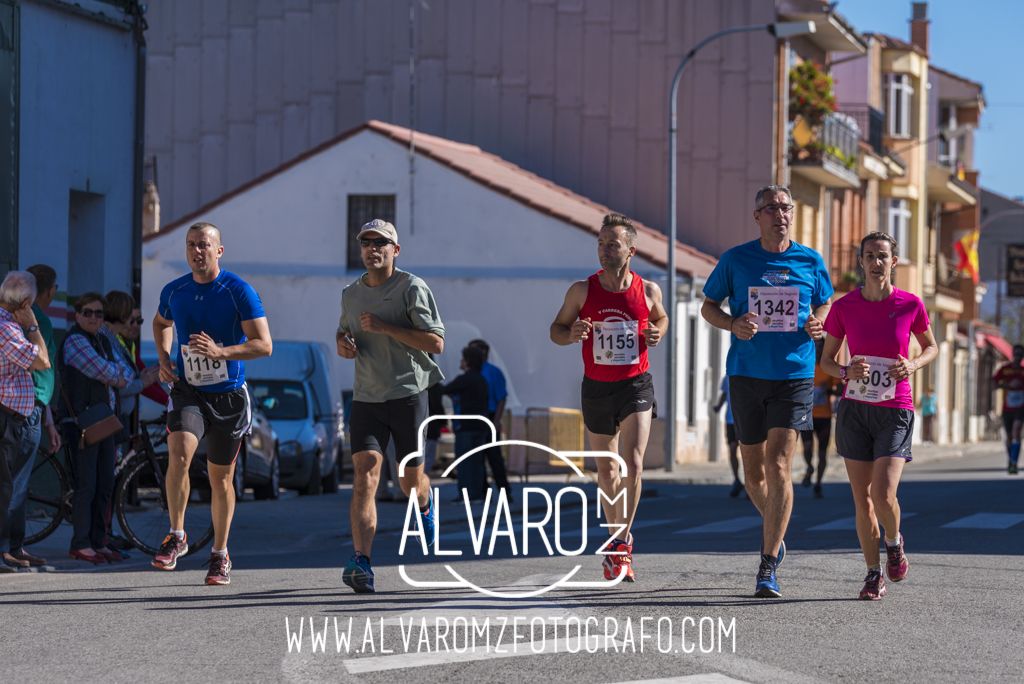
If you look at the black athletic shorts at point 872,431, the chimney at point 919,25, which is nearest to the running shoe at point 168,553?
the black athletic shorts at point 872,431

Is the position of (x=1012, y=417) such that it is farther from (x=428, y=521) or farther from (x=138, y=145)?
(x=428, y=521)

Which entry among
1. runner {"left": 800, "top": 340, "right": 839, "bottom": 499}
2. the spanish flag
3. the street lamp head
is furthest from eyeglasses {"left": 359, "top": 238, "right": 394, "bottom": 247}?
the spanish flag

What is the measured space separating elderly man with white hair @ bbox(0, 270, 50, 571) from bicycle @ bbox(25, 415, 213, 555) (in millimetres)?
808

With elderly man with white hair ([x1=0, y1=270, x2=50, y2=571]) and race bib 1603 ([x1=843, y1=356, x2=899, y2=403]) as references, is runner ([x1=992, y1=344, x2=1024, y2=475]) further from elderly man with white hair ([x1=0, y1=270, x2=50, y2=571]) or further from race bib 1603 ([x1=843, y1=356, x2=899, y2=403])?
elderly man with white hair ([x1=0, y1=270, x2=50, y2=571])

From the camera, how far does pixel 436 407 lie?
1950 centimetres

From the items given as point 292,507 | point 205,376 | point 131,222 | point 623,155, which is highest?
point 623,155

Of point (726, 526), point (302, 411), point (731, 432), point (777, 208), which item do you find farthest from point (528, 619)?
point (302, 411)

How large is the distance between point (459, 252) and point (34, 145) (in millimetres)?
16010

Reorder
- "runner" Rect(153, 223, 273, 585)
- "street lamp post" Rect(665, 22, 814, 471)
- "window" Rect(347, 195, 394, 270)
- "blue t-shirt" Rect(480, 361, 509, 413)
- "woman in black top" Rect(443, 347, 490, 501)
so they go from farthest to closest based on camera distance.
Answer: "window" Rect(347, 195, 394, 270) < "street lamp post" Rect(665, 22, 814, 471) < "blue t-shirt" Rect(480, 361, 509, 413) < "woman in black top" Rect(443, 347, 490, 501) < "runner" Rect(153, 223, 273, 585)

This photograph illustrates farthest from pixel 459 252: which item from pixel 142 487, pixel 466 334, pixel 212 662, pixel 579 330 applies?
pixel 212 662

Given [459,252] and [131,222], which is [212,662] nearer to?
[131,222]

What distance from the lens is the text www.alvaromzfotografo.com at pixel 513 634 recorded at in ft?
21.2

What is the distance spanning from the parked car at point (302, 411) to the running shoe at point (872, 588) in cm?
1076

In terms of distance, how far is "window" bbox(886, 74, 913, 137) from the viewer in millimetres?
49062
